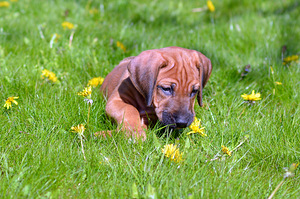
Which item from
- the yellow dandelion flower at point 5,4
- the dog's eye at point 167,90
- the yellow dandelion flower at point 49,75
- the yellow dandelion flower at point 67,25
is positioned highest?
the yellow dandelion flower at point 5,4

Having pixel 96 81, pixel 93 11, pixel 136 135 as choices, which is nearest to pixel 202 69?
pixel 136 135

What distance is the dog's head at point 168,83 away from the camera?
321cm

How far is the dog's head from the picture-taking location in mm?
3209

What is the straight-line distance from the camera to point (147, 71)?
327 cm

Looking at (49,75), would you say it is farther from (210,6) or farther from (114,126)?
(210,6)

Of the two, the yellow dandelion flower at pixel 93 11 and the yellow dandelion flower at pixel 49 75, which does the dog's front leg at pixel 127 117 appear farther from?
the yellow dandelion flower at pixel 93 11

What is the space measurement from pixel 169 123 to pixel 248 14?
4.78 meters

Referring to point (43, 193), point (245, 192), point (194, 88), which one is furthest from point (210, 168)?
point (43, 193)

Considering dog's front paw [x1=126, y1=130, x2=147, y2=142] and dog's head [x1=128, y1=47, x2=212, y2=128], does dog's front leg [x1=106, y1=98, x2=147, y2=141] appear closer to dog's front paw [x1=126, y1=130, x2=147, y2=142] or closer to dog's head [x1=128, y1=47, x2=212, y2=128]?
dog's front paw [x1=126, y1=130, x2=147, y2=142]

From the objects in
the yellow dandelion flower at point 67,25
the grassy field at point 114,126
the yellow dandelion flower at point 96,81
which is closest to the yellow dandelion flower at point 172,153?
the grassy field at point 114,126

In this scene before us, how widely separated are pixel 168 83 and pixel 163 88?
0.08m

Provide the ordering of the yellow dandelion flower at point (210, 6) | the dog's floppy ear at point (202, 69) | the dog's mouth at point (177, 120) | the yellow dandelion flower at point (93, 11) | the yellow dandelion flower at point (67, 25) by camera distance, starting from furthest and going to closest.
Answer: the yellow dandelion flower at point (210, 6) → the yellow dandelion flower at point (93, 11) → the yellow dandelion flower at point (67, 25) → the dog's floppy ear at point (202, 69) → the dog's mouth at point (177, 120)

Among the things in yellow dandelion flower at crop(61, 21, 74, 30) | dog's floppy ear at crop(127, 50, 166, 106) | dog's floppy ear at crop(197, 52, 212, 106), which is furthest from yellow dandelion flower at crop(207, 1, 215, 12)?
dog's floppy ear at crop(127, 50, 166, 106)

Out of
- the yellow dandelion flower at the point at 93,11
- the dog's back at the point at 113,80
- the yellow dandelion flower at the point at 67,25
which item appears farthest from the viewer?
the yellow dandelion flower at the point at 93,11
